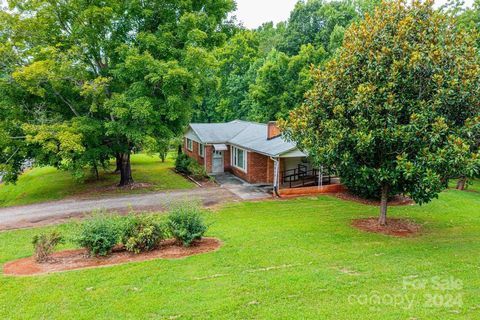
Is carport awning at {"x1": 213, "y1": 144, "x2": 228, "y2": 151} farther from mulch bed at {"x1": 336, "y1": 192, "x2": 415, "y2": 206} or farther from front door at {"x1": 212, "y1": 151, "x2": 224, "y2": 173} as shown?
mulch bed at {"x1": 336, "y1": 192, "x2": 415, "y2": 206}

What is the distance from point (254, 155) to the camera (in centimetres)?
2181

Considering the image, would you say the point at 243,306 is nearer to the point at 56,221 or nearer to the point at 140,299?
the point at 140,299

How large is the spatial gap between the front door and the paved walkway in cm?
512

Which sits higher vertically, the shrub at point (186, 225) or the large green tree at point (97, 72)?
the large green tree at point (97, 72)

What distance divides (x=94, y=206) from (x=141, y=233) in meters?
8.44

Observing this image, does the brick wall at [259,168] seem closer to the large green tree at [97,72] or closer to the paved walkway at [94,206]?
the paved walkway at [94,206]

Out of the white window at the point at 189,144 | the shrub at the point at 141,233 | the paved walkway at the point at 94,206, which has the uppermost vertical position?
the white window at the point at 189,144

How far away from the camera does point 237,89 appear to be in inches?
1647

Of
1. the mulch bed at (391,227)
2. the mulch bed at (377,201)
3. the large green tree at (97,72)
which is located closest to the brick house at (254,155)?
the mulch bed at (377,201)

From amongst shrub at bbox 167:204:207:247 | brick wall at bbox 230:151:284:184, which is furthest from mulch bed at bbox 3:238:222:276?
brick wall at bbox 230:151:284:184

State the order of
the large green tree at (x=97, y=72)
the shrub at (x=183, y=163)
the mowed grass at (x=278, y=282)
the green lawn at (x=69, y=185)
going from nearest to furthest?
the mowed grass at (x=278, y=282) < the large green tree at (x=97, y=72) < the green lawn at (x=69, y=185) < the shrub at (x=183, y=163)

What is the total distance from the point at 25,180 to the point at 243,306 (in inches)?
1030

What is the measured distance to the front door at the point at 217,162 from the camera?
82.8 ft

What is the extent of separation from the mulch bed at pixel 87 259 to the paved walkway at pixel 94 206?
4654mm
